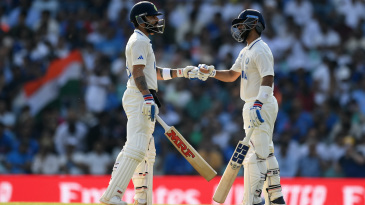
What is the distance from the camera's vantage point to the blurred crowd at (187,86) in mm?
12406

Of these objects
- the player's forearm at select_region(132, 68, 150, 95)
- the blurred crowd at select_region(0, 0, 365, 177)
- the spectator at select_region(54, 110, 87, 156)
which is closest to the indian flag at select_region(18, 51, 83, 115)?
the blurred crowd at select_region(0, 0, 365, 177)

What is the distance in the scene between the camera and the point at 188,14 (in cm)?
1427

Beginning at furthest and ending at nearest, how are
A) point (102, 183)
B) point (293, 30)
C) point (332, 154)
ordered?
point (293, 30) → point (332, 154) → point (102, 183)

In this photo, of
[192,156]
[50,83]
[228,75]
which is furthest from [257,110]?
[50,83]

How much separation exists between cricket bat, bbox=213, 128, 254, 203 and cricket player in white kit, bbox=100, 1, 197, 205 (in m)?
0.74

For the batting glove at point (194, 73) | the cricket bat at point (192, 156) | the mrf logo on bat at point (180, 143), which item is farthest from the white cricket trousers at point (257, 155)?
the batting glove at point (194, 73)

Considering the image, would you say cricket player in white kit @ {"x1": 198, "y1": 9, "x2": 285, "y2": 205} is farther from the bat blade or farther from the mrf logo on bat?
the mrf logo on bat

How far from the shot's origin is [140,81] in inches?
291

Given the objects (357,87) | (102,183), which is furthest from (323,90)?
(102,183)

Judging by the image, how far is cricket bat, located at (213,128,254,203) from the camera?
7.64 metres

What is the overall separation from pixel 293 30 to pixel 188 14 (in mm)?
2003

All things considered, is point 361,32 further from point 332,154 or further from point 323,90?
point 332,154

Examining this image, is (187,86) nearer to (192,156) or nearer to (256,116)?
(192,156)

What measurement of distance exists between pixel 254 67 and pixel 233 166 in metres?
1.05
